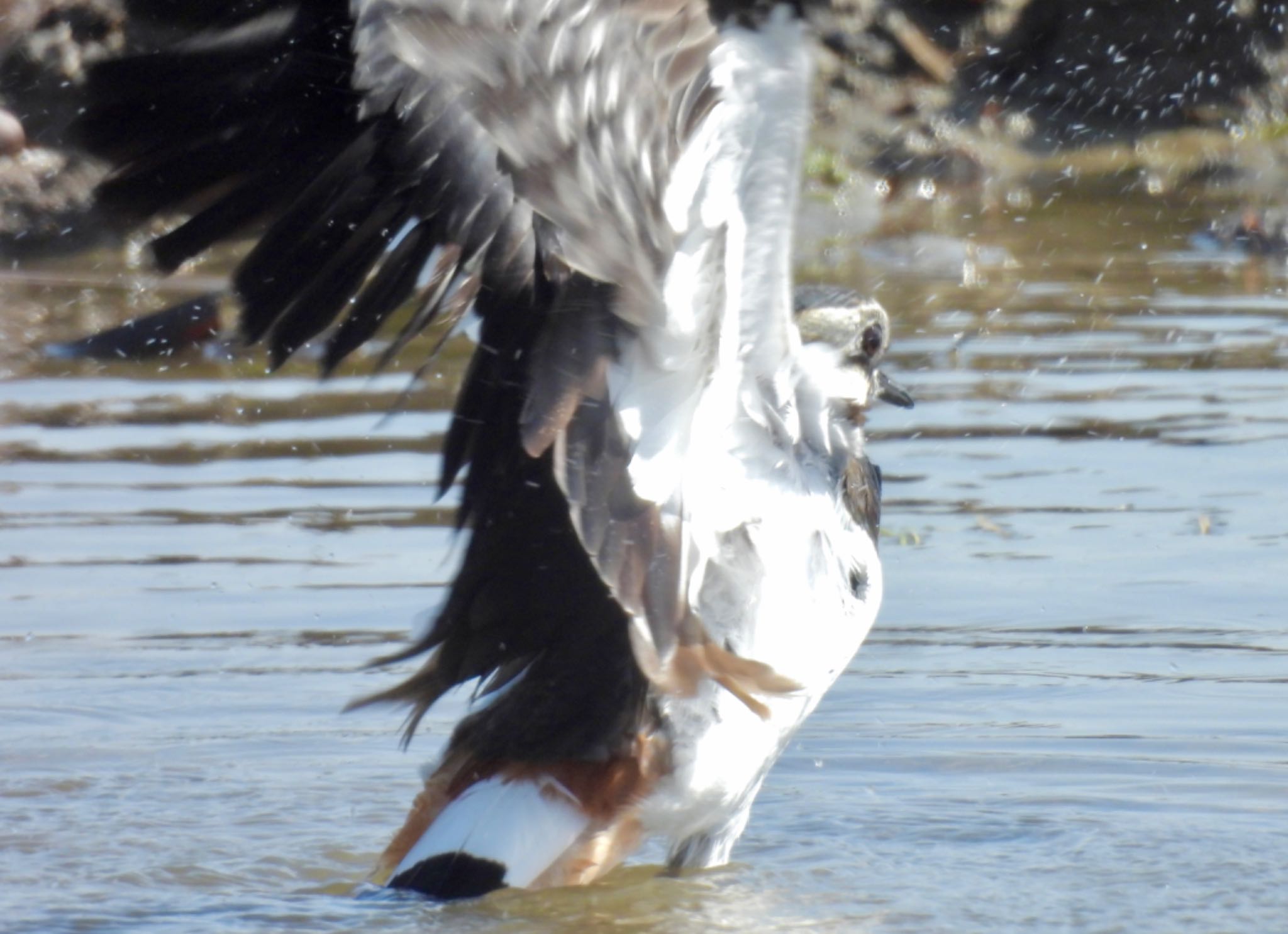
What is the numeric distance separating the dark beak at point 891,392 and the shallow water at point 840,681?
0.67 m

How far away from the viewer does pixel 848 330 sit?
498 cm

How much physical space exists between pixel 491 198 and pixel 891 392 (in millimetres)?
2061

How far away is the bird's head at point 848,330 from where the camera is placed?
490 centimetres

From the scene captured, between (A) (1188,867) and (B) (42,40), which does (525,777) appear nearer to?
(A) (1188,867)

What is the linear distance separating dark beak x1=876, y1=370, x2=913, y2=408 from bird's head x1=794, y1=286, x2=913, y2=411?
0.12 metres

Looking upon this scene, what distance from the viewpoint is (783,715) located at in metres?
4.24

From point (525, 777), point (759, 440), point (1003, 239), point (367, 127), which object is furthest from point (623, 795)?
point (1003, 239)

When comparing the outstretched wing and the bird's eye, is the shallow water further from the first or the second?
the bird's eye

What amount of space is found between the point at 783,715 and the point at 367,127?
1451 millimetres

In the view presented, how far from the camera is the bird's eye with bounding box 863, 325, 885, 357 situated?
5043mm

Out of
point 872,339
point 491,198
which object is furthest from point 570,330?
point 872,339

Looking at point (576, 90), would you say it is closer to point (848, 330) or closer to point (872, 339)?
point (848, 330)

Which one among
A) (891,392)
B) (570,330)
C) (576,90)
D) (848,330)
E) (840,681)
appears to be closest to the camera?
(576,90)

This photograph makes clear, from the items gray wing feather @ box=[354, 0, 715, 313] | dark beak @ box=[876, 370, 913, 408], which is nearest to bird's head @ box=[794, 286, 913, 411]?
dark beak @ box=[876, 370, 913, 408]
